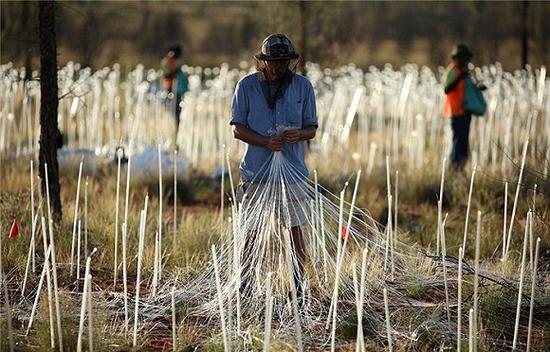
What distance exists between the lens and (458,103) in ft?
30.7

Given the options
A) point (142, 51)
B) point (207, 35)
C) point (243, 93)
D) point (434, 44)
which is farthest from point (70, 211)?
point (207, 35)

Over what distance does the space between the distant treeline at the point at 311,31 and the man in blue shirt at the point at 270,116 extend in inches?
101

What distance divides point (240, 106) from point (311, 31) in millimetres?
7084

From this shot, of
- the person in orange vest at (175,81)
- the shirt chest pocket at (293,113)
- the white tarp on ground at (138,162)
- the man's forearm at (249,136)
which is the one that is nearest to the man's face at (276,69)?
the shirt chest pocket at (293,113)

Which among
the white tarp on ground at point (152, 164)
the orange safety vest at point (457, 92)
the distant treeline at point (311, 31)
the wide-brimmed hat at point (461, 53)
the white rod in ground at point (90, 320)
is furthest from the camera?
the distant treeline at point (311, 31)

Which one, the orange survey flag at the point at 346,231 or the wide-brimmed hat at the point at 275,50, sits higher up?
the wide-brimmed hat at the point at 275,50

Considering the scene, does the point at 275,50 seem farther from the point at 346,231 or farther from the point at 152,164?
the point at 152,164

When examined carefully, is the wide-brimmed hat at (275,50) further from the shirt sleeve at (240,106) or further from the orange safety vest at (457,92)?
the orange safety vest at (457,92)

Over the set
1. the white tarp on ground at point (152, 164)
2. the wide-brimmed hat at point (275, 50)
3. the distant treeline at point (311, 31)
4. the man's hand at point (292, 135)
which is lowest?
the white tarp on ground at point (152, 164)

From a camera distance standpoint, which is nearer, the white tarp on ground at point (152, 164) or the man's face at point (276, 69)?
the man's face at point (276, 69)

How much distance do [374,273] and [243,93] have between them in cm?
113

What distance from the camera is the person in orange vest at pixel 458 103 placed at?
9312 millimetres

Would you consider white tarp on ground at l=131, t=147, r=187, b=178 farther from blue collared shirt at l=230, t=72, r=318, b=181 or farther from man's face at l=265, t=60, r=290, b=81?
→ man's face at l=265, t=60, r=290, b=81

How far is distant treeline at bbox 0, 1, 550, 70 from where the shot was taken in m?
11.4
